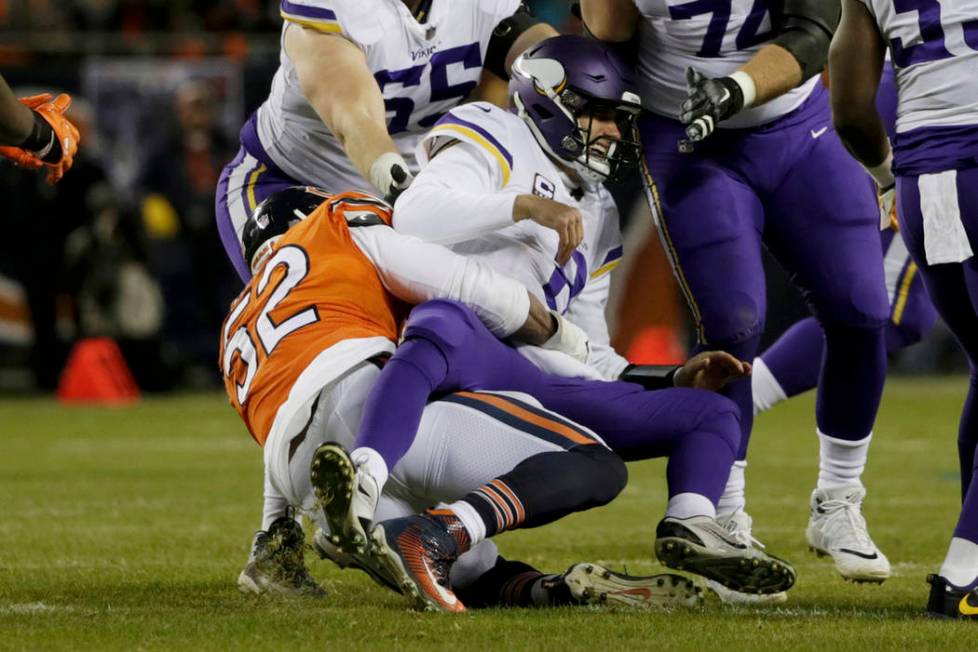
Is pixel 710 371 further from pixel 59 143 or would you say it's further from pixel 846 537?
pixel 59 143

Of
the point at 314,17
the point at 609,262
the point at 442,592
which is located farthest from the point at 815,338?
the point at 442,592

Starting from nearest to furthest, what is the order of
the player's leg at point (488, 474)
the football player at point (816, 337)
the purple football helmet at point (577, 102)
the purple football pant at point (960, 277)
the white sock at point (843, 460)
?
the player's leg at point (488, 474) → the purple football pant at point (960, 277) → the purple football helmet at point (577, 102) → the white sock at point (843, 460) → the football player at point (816, 337)

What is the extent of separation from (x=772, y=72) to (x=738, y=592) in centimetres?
122

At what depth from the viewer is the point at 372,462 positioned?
3.36m

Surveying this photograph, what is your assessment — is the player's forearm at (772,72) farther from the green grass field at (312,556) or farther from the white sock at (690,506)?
the green grass field at (312,556)

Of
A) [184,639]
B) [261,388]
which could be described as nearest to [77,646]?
[184,639]

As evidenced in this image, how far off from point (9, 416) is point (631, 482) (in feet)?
16.4

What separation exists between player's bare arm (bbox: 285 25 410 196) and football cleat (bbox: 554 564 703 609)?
3.54 feet

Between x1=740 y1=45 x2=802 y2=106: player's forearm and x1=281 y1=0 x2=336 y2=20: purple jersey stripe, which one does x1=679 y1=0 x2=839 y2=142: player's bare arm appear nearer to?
x1=740 y1=45 x2=802 y2=106: player's forearm

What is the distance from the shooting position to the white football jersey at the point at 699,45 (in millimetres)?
4223

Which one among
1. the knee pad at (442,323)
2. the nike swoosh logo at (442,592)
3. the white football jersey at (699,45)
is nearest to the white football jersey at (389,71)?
the white football jersey at (699,45)

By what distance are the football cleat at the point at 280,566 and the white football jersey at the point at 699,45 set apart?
4.66 feet

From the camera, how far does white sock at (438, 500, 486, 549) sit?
344cm

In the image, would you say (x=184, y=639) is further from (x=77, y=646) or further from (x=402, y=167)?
(x=402, y=167)
